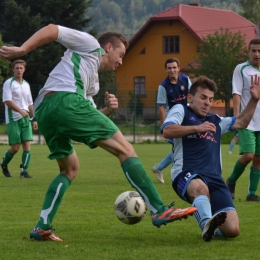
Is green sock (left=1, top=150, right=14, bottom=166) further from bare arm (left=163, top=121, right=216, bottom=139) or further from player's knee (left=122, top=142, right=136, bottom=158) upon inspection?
player's knee (left=122, top=142, right=136, bottom=158)

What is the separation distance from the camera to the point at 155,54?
5741 cm

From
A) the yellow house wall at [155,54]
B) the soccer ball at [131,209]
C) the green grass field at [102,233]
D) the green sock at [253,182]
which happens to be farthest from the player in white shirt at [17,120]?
the yellow house wall at [155,54]

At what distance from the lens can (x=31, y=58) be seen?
47.4m

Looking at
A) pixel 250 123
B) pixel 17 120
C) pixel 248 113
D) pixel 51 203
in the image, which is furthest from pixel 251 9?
pixel 51 203

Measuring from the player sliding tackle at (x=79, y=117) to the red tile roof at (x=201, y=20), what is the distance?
49.1m

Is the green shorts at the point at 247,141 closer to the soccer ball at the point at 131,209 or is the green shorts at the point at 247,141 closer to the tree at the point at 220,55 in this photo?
the soccer ball at the point at 131,209

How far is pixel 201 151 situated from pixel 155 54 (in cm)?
5127

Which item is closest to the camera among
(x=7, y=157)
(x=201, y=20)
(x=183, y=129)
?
(x=183, y=129)

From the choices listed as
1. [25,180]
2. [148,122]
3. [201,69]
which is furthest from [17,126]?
[201,69]

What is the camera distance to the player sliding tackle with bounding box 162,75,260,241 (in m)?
6.37

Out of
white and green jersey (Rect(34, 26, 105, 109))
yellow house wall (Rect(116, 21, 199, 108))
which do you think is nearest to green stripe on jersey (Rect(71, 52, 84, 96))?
white and green jersey (Rect(34, 26, 105, 109))

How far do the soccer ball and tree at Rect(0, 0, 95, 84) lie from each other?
136ft

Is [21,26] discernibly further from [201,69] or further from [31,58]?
[201,69]

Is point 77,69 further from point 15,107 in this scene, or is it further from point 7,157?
point 7,157
